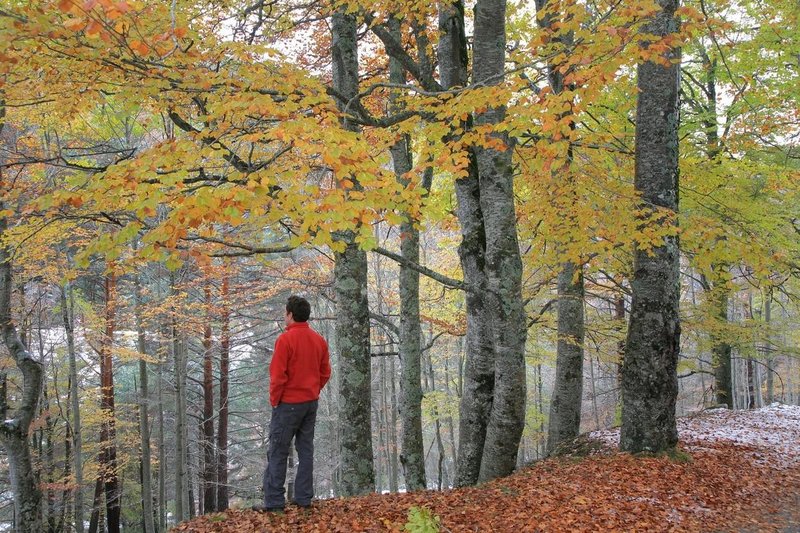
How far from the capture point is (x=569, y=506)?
434 cm

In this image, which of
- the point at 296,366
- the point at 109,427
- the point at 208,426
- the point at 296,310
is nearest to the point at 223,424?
the point at 208,426

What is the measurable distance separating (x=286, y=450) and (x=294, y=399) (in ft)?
1.56

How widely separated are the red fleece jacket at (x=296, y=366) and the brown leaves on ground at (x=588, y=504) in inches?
42.6

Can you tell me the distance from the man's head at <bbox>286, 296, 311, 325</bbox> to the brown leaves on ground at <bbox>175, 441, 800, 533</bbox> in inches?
69.8

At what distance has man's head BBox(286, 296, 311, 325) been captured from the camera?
454 centimetres

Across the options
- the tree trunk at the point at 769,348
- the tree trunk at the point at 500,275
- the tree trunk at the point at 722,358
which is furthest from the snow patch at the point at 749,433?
the tree trunk at the point at 500,275

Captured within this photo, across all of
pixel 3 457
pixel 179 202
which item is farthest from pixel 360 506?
pixel 3 457

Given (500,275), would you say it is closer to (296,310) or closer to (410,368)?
(296,310)

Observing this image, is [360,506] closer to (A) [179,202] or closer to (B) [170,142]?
(A) [179,202]

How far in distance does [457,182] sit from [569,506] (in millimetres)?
4080

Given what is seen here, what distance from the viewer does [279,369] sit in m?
4.35

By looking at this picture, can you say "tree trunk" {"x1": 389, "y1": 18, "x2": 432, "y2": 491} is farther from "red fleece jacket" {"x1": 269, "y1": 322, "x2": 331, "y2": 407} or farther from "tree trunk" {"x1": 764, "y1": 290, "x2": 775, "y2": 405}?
"tree trunk" {"x1": 764, "y1": 290, "x2": 775, "y2": 405}

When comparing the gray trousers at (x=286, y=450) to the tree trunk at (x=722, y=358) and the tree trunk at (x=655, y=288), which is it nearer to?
the tree trunk at (x=655, y=288)

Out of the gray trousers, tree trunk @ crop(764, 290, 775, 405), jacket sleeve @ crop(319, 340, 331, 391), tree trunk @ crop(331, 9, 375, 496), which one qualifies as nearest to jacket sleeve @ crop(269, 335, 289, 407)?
the gray trousers
